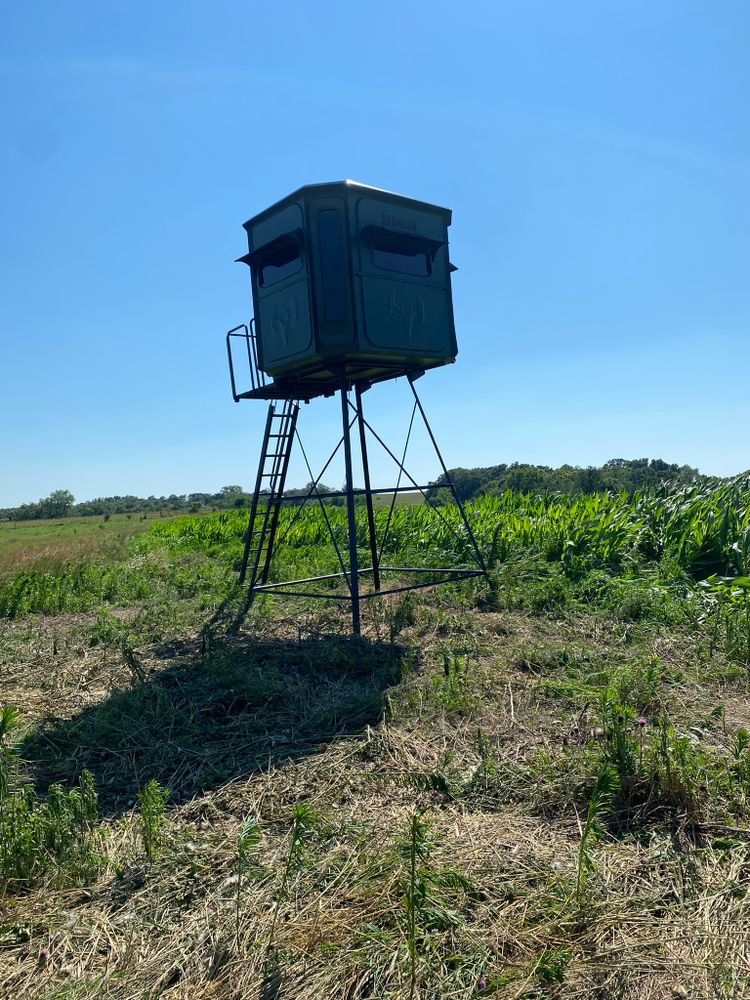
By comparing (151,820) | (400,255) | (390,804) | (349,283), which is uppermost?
(400,255)

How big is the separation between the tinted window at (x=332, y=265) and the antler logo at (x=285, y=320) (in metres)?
0.56

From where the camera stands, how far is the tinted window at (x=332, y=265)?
26.5 ft

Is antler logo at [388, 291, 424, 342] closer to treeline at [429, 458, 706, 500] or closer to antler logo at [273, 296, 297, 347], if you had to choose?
antler logo at [273, 296, 297, 347]

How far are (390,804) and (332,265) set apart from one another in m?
6.23

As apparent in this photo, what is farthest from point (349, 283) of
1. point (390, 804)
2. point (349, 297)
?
point (390, 804)

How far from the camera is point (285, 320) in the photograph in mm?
8656

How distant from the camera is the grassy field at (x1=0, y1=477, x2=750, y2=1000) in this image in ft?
8.91

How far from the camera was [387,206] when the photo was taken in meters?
8.46

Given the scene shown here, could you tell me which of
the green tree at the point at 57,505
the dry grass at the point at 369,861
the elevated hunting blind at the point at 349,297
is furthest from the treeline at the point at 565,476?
the green tree at the point at 57,505

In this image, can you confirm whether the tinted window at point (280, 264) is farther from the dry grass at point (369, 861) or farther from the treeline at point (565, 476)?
the treeline at point (565, 476)

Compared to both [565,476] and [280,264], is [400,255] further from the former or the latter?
[565,476]

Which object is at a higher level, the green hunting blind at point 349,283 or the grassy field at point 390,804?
the green hunting blind at point 349,283

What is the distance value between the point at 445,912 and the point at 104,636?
6626 millimetres

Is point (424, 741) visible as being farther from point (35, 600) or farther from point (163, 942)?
point (35, 600)
